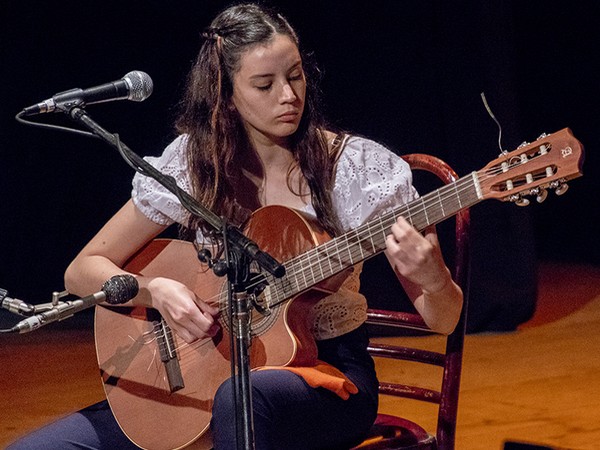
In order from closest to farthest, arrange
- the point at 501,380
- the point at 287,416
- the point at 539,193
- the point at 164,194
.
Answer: the point at 539,193 < the point at 287,416 < the point at 164,194 < the point at 501,380

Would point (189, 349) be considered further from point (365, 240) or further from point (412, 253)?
point (412, 253)

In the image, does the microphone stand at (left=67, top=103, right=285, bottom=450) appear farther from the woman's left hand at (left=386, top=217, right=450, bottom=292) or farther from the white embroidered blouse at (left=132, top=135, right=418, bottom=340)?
the white embroidered blouse at (left=132, top=135, right=418, bottom=340)

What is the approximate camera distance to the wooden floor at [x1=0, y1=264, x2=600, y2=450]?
3725 mm

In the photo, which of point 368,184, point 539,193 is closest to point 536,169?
point 539,193

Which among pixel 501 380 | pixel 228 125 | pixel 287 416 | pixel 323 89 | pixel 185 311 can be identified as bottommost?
pixel 287 416

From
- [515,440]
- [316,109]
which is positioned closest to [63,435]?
[316,109]

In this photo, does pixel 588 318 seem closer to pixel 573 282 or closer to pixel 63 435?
pixel 573 282

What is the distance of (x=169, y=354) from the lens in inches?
91.4

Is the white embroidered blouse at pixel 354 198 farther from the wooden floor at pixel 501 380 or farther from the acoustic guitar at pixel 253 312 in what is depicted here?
the wooden floor at pixel 501 380

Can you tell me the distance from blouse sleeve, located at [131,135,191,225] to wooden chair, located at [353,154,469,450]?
559mm

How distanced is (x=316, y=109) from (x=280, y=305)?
1.83 feet

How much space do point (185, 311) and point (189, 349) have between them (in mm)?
141

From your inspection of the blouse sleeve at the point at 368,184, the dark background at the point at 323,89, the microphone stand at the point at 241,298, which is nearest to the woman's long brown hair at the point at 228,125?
the blouse sleeve at the point at 368,184

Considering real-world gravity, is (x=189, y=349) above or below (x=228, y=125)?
below
